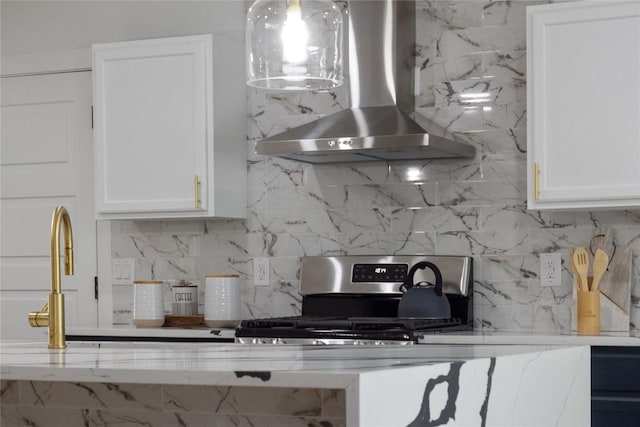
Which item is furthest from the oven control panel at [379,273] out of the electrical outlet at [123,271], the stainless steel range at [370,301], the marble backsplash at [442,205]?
the electrical outlet at [123,271]

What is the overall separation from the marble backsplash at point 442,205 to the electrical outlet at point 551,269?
0.02 meters

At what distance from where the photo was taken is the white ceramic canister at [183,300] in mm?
4773

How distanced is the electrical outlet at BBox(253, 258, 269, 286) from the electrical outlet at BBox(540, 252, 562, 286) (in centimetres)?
129

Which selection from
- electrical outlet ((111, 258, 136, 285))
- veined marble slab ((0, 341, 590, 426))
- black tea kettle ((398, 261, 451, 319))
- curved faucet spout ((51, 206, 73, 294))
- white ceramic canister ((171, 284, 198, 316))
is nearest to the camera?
veined marble slab ((0, 341, 590, 426))

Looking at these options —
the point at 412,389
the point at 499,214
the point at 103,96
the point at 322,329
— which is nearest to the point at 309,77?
the point at 412,389

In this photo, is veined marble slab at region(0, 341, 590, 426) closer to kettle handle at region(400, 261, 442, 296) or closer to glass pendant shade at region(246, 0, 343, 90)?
glass pendant shade at region(246, 0, 343, 90)

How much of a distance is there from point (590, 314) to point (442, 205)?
2.80 feet

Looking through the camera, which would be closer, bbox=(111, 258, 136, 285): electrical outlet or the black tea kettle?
the black tea kettle

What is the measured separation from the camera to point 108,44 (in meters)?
4.73

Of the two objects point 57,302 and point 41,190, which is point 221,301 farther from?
point 57,302

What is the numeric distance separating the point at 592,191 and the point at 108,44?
230 cm

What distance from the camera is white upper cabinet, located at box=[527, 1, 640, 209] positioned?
3.88 meters

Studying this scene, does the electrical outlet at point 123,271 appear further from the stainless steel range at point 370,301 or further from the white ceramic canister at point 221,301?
the stainless steel range at point 370,301

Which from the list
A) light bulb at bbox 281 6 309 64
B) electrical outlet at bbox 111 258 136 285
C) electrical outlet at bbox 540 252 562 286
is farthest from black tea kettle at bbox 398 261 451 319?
light bulb at bbox 281 6 309 64
